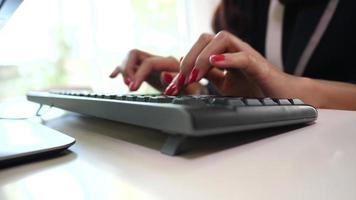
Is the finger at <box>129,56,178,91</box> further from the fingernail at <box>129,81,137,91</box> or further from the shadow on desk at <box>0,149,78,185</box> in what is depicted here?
the shadow on desk at <box>0,149,78,185</box>

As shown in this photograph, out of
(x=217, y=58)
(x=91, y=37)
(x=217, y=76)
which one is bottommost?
(x=91, y=37)

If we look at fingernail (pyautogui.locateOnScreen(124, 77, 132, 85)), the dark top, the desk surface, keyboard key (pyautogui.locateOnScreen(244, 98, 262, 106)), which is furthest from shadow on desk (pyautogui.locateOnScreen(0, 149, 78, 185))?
the dark top

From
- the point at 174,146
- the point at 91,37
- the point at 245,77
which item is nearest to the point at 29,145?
the point at 174,146

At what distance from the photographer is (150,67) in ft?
2.56

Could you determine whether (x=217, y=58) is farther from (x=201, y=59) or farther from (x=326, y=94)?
(x=326, y=94)

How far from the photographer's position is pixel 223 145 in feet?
0.88

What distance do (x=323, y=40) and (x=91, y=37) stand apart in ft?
7.60

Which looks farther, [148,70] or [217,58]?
[148,70]

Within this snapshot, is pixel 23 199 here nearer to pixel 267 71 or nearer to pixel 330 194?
pixel 330 194

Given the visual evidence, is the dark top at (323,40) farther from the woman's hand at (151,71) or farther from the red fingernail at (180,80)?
the red fingernail at (180,80)

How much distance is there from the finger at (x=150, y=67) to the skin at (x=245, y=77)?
148 mm

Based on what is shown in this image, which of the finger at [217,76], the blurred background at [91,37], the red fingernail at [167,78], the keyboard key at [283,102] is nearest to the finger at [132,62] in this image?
the red fingernail at [167,78]

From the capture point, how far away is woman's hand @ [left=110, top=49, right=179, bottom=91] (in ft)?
2.46

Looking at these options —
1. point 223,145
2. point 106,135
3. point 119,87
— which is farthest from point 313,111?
point 119,87
